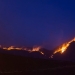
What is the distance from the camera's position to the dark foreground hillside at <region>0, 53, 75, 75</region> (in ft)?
34.7

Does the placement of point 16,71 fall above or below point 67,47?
below

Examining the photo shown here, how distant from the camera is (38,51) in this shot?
60.0 ft

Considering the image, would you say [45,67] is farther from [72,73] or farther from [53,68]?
[72,73]

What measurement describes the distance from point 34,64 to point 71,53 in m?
7.64

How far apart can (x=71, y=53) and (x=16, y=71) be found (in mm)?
9084

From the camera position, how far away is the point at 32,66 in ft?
37.3

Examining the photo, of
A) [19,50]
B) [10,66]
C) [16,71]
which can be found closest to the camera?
[16,71]

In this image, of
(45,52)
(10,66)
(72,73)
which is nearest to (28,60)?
(10,66)

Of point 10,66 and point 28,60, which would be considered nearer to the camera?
point 10,66

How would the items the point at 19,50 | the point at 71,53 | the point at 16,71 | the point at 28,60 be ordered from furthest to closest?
1. the point at 71,53
2. the point at 19,50
3. the point at 28,60
4. the point at 16,71

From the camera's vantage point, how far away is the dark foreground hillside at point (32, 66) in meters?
10.6

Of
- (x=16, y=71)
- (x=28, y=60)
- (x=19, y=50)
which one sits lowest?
(x=16, y=71)

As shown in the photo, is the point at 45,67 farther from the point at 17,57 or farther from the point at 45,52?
the point at 45,52

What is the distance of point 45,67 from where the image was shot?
11.4 m
